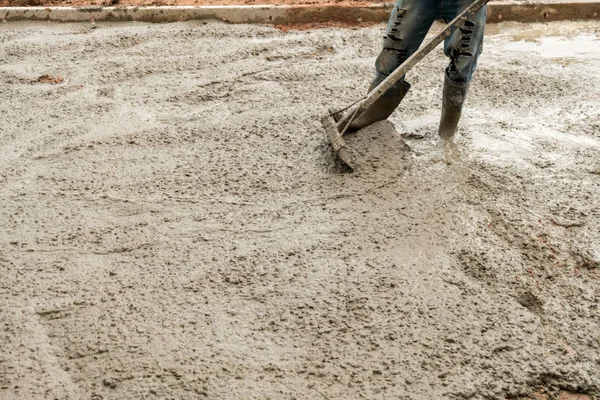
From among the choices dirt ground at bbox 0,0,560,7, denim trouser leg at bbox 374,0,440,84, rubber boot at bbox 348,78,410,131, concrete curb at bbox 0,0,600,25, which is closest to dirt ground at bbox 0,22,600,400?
rubber boot at bbox 348,78,410,131

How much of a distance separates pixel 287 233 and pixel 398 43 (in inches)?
47.8

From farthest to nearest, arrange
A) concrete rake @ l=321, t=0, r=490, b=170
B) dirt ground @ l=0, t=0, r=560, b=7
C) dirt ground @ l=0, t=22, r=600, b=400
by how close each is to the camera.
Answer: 1. dirt ground @ l=0, t=0, r=560, b=7
2. concrete rake @ l=321, t=0, r=490, b=170
3. dirt ground @ l=0, t=22, r=600, b=400

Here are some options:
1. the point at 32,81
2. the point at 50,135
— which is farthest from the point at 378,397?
the point at 32,81

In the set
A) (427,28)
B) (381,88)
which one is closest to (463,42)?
(427,28)

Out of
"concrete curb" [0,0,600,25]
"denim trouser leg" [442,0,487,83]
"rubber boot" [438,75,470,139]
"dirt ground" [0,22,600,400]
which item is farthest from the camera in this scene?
"concrete curb" [0,0,600,25]

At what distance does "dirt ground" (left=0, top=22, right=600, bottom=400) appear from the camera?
2.00 meters

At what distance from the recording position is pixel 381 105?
132 inches

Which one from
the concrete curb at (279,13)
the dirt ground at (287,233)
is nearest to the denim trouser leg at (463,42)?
the dirt ground at (287,233)

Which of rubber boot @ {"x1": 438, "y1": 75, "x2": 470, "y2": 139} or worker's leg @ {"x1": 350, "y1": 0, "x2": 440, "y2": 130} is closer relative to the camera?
worker's leg @ {"x1": 350, "y1": 0, "x2": 440, "y2": 130}

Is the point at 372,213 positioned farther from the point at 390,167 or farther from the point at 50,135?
the point at 50,135

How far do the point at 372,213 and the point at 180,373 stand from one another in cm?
115

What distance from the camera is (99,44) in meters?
4.52

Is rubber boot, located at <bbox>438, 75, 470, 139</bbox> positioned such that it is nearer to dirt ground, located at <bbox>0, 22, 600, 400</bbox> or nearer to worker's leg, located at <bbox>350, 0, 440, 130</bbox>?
dirt ground, located at <bbox>0, 22, 600, 400</bbox>

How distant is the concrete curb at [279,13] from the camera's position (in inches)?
193
